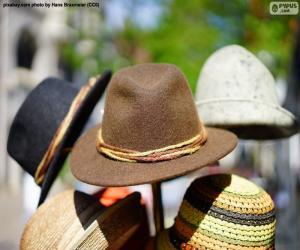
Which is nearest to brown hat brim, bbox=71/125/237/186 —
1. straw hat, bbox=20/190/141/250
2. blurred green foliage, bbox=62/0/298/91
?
straw hat, bbox=20/190/141/250

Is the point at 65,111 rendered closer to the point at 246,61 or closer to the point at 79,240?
the point at 79,240

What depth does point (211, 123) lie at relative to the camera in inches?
61.0

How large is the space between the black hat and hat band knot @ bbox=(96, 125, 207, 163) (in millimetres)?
259

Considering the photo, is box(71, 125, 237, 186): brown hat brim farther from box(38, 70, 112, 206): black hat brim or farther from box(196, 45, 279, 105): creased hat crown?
box(196, 45, 279, 105): creased hat crown

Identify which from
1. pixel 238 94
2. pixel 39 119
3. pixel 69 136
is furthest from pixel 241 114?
pixel 39 119

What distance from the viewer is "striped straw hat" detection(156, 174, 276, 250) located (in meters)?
1.15

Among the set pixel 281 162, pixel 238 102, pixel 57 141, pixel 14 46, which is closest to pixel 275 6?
pixel 238 102

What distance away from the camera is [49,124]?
1.52 meters

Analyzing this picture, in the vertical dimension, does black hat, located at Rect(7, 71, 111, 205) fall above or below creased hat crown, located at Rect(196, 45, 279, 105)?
below

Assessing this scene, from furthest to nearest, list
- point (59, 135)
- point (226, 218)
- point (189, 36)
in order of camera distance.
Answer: point (189, 36) < point (59, 135) < point (226, 218)

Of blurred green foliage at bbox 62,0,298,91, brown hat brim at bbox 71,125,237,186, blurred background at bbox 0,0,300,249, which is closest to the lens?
brown hat brim at bbox 71,125,237,186

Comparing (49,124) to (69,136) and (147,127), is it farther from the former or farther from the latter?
(147,127)

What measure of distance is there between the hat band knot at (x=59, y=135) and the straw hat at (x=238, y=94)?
0.40 meters

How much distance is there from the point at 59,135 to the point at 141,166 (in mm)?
395
